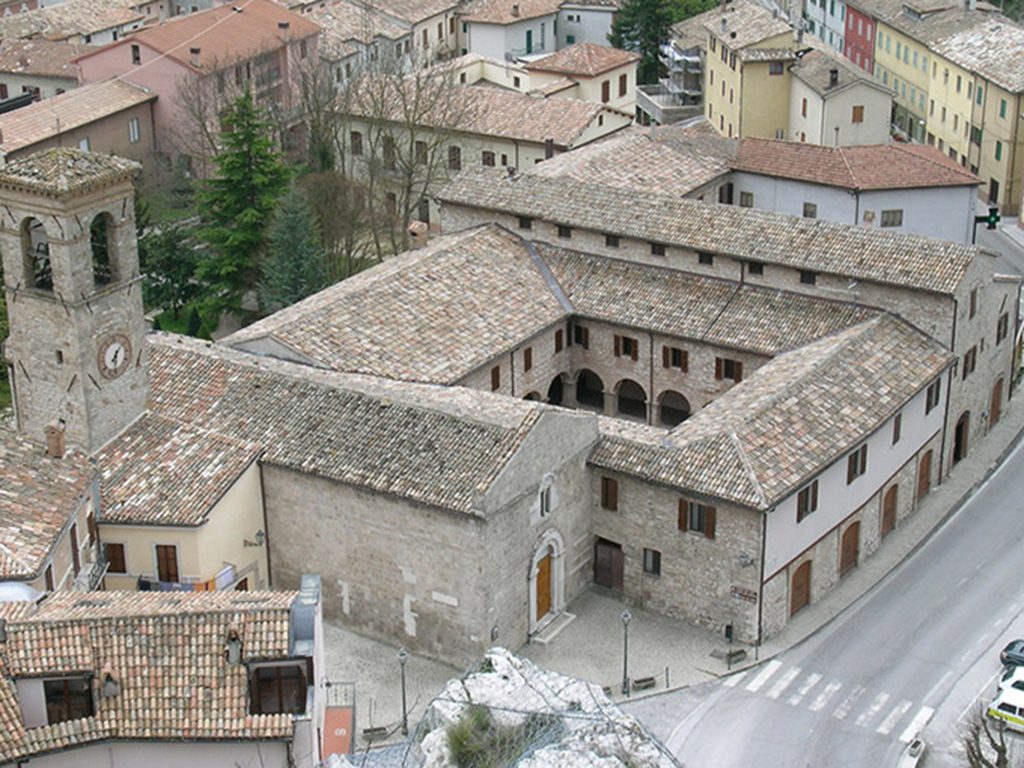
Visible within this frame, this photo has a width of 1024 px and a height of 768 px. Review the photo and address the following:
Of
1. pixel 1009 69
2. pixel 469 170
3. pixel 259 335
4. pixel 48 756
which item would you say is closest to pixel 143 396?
pixel 259 335

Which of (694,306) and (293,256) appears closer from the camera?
(694,306)

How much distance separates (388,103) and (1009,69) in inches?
1318

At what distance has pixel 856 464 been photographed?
51031mm

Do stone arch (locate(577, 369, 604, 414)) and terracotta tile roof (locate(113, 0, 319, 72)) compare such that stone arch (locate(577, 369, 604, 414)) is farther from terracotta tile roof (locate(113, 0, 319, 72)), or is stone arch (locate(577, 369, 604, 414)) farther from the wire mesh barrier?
terracotta tile roof (locate(113, 0, 319, 72))

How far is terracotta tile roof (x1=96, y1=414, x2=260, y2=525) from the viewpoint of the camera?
46656mm

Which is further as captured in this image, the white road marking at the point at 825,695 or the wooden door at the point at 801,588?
the wooden door at the point at 801,588

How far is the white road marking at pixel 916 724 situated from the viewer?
145 feet

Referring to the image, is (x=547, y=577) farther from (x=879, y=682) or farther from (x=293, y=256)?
(x=293, y=256)

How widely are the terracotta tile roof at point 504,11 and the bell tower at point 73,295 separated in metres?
67.6

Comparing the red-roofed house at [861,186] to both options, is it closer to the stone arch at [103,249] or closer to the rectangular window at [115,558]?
the stone arch at [103,249]

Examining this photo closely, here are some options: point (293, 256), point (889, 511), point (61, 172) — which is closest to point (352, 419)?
point (61, 172)

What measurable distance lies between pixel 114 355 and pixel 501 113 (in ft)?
133

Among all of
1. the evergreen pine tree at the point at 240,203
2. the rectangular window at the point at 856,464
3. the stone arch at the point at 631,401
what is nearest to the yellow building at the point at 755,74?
the evergreen pine tree at the point at 240,203

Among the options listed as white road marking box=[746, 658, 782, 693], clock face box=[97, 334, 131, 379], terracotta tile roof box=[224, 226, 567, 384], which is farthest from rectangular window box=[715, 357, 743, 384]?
clock face box=[97, 334, 131, 379]
